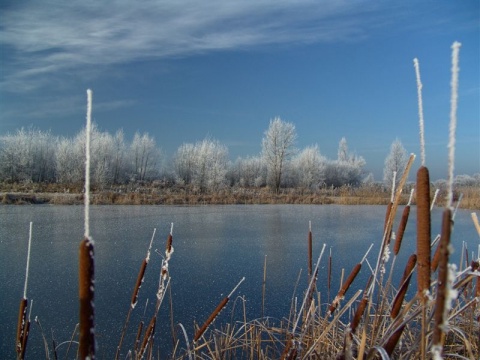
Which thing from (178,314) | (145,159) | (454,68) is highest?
(145,159)

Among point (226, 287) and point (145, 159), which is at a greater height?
point (145, 159)

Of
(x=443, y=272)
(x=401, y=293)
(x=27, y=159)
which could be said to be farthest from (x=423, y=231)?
(x=27, y=159)

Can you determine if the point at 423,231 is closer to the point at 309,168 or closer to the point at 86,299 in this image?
the point at 86,299

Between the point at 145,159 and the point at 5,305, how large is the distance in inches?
1106

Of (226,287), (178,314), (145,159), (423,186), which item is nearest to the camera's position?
(423,186)

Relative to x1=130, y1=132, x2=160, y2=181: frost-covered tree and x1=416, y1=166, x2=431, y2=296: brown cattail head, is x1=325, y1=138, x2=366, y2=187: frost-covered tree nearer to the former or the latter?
x1=130, y1=132, x2=160, y2=181: frost-covered tree

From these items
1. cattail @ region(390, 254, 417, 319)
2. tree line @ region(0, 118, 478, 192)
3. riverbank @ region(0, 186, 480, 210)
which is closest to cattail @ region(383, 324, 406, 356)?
cattail @ region(390, 254, 417, 319)

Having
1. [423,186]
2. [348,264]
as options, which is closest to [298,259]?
[348,264]

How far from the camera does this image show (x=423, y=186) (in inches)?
25.2

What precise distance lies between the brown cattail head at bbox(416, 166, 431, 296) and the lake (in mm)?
1127

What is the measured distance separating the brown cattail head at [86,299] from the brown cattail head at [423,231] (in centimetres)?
47

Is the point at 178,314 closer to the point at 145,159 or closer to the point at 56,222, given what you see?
the point at 56,222

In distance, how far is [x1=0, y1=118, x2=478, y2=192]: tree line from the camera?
901 inches

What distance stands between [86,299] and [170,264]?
4.73m
